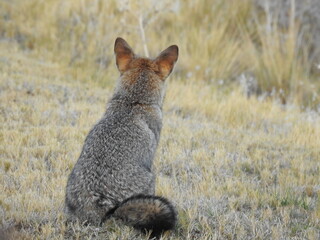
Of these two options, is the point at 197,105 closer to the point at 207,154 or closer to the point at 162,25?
the point at 207,154

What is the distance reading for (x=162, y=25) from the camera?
11312mm

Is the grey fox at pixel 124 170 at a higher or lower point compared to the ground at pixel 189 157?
higher

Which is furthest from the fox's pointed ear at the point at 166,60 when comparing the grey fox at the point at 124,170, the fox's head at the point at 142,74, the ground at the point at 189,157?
the ground at the point at 189,157

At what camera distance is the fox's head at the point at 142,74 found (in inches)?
172

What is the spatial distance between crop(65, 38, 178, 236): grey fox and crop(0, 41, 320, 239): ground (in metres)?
0.14

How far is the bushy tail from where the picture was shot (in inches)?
136

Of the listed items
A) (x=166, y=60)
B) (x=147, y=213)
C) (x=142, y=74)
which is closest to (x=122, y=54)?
(x=142, y=74)

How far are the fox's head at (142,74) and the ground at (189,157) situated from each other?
85 cm

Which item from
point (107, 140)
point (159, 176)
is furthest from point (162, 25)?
point (107, 140)

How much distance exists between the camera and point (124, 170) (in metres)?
3.71

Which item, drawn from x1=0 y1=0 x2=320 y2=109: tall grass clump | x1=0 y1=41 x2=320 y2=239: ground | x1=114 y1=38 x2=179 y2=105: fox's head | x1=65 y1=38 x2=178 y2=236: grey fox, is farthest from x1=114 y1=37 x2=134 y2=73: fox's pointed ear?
x1=0 y1=0 x2=320 y2=109: tall grass clump

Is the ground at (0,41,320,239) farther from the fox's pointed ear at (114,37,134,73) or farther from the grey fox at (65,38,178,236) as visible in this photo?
the fox's pointed ear at (114,37,134,73)

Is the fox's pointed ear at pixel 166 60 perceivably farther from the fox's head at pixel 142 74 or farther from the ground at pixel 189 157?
the ground at pixel 189 157

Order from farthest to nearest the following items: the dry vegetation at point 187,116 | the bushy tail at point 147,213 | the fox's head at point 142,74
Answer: the fox's head at point 142,74 < the dry vegetation at point 187,116 < the bushy tail at point 147,213
